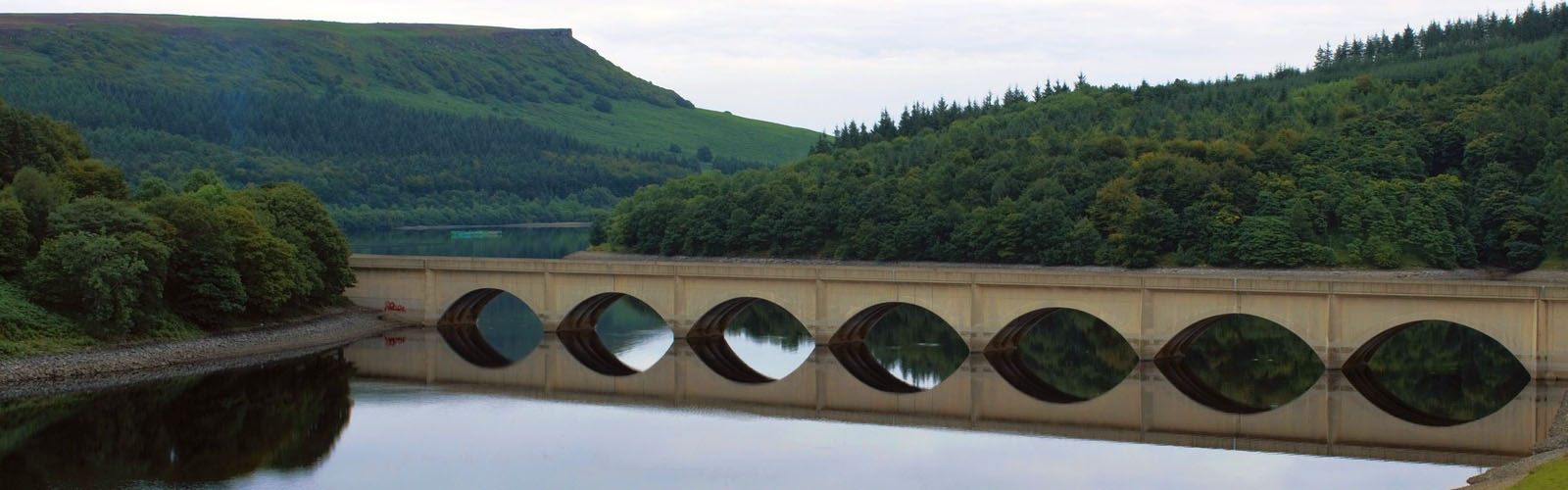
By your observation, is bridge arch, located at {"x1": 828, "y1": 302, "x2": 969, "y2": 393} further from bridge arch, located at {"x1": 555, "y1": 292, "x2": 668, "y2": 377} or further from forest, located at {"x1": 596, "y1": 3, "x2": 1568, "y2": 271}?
forest, located at {"x1": 596, "y1": 3, "x2": 1568, "y2": 271}

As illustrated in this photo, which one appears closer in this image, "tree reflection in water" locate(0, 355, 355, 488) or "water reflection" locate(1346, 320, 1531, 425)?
"tree reflection in water" locate(0, 355, 355, 488)

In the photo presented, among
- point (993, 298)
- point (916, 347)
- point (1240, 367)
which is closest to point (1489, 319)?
point (1240, 367)

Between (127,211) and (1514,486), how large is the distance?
53308 millimetres

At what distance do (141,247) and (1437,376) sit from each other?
4839 centimetres

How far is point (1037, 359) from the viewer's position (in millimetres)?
69625

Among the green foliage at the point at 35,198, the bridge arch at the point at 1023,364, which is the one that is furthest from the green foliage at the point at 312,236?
the bridge arch at the point at 1023,364

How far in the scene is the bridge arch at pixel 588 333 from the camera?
7312cm

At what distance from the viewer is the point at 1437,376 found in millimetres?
63125

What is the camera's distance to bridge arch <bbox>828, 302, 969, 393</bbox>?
6406 centimetres

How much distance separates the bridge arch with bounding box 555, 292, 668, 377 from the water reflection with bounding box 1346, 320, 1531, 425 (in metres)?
28.8

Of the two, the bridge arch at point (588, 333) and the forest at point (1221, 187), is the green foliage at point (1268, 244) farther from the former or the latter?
the bridge arch at point (588, 333)

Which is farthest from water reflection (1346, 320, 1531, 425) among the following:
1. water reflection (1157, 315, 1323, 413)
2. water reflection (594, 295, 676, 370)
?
water reflection (594, 295, 676, 370)

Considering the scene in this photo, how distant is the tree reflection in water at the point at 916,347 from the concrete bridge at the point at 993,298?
70.3 inches

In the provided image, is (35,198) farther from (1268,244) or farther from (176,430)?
(1268,244)
